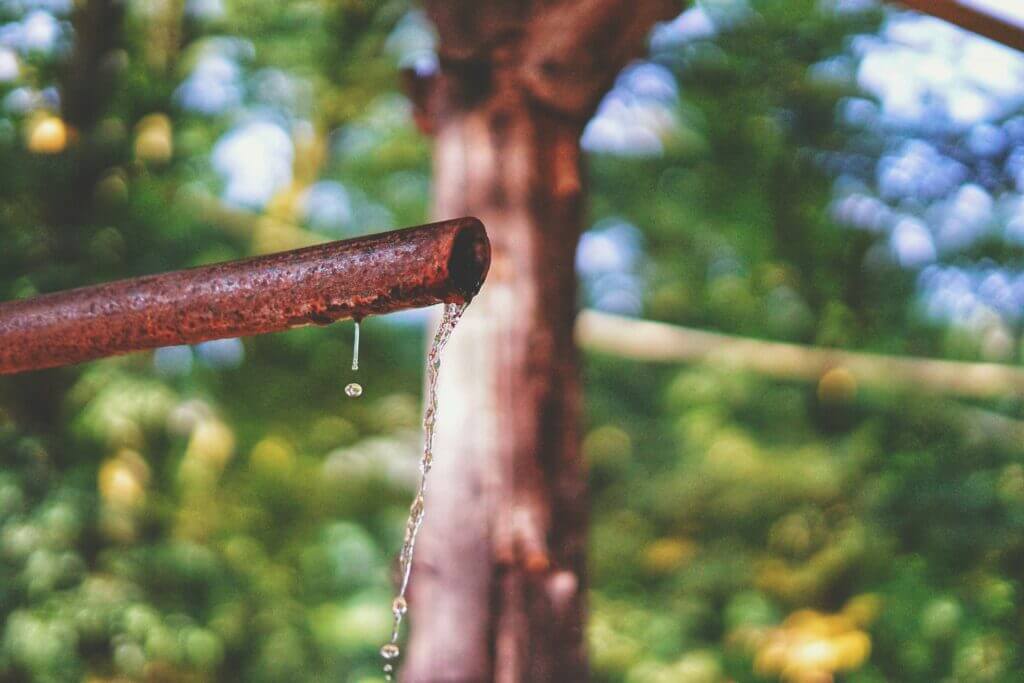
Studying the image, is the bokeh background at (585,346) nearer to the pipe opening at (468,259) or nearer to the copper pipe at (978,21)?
the copper pipe at (978,21)

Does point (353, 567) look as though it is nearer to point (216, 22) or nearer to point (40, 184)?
point (40, 184)

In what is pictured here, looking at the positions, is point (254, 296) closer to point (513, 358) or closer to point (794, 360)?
point (513, 358)

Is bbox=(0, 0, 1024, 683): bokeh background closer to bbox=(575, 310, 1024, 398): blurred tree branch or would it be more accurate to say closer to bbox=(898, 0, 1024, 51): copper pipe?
bbox=(575, 310, 1024, 398): blurred tree branch

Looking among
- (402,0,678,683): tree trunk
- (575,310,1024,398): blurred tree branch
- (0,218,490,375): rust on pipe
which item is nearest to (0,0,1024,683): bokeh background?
(575,310,1024,398): blurred tree branch

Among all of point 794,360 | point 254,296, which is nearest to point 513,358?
point 254,296

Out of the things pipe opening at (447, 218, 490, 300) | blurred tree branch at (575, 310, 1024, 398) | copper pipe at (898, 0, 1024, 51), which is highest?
blurred tree branch at (575, 310, 1024, 398)
